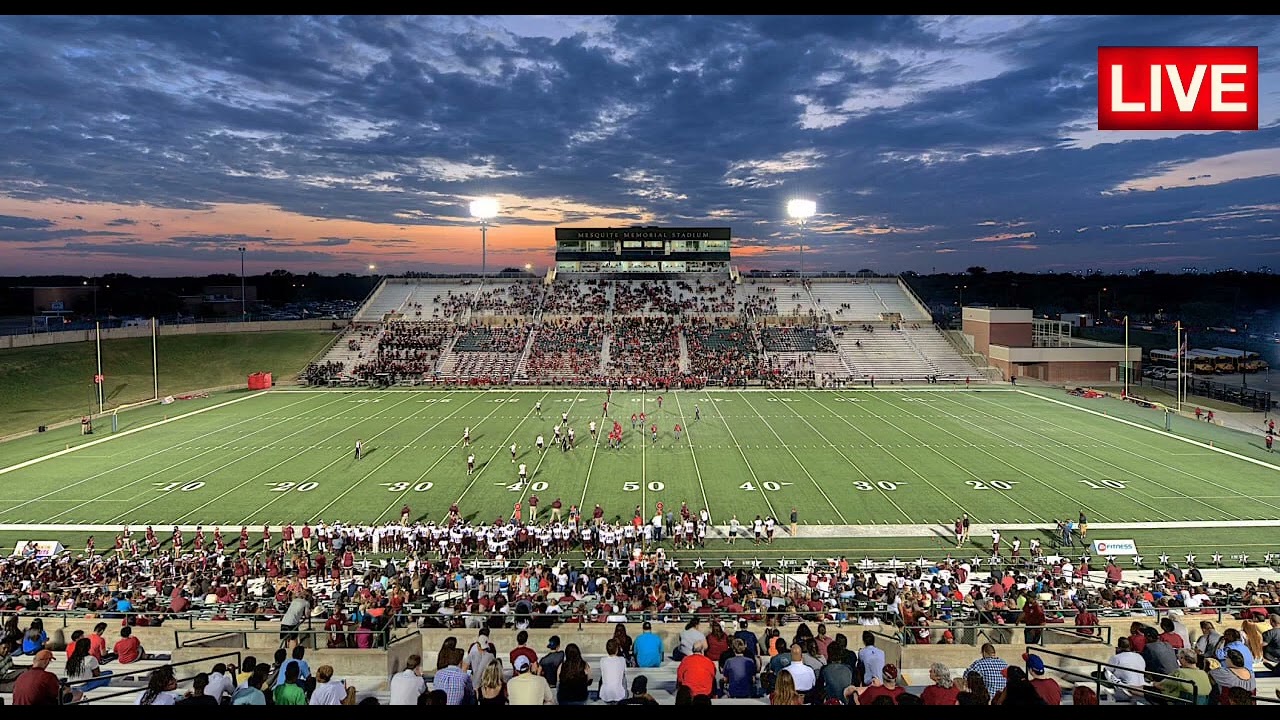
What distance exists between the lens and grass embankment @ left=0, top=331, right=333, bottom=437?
4291 cm

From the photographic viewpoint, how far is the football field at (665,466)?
76.6ft

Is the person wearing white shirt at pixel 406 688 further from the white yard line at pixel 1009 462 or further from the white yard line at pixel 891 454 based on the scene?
the white yard line at pixel 1009 462

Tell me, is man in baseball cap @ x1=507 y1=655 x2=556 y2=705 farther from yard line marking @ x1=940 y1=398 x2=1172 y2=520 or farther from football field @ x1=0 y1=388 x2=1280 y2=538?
yard line marking @ x1=940 y1=398 x2=1172 y2=520

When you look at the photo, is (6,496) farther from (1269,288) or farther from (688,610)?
(1269,288)

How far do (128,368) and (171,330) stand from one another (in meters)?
9.97

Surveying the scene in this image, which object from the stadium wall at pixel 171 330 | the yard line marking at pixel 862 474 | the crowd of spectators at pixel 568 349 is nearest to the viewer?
the yard line marking at pixel 862 474

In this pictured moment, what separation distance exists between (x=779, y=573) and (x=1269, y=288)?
157750 millimetres

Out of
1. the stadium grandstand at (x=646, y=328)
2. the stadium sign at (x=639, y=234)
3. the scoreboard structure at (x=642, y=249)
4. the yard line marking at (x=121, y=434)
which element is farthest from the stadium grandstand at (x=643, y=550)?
the stadium sign at (x=639, y=234)

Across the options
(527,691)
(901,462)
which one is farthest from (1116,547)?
(527,691)

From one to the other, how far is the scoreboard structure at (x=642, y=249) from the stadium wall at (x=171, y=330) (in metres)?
26.8

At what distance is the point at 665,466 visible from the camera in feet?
95.0

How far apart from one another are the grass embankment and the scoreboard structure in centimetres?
2904

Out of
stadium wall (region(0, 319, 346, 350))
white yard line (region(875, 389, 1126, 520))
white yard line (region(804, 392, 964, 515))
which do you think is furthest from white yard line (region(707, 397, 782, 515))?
stadium wall (region(0, 319, 346, 350))
